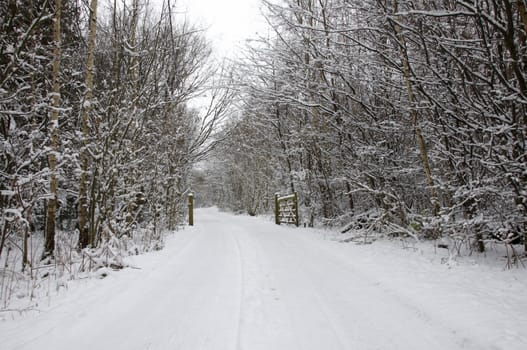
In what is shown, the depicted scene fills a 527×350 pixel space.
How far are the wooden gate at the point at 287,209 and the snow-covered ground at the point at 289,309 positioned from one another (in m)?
6.72

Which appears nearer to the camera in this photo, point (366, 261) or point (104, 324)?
point (104, 324)

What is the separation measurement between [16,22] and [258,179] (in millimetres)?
16359

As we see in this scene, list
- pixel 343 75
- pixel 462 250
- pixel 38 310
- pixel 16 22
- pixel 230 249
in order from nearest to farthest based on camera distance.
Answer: pixel 38 310 < pixel 462 250 < pixel 16 22 < pixel 230 249 < pixel 343 75

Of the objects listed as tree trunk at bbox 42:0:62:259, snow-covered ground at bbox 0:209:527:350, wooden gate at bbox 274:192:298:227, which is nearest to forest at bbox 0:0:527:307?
tree trunk at bbox 42:0:62:259

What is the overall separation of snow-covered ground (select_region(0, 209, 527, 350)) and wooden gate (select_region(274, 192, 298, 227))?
22.1 feet

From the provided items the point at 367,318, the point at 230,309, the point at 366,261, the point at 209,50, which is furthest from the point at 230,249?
the point at 209,50

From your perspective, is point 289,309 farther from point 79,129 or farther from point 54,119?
point 79,129

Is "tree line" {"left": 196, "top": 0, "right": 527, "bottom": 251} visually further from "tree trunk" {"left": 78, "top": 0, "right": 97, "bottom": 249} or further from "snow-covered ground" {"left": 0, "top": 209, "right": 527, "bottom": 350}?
"tree trunk" {"left": 78, "top": 0, "right": 97, "bottom": 249}

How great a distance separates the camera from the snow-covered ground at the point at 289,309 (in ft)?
6.09

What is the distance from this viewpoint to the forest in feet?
11.5

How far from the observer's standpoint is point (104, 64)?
670cm

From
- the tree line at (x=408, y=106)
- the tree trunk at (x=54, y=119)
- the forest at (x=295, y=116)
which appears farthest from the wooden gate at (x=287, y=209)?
the tree trunk at (x=54, y=119)

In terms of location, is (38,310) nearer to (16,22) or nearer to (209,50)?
(16,22)

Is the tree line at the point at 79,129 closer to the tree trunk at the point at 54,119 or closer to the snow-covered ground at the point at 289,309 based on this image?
the tree trunk at the point at 54,119
